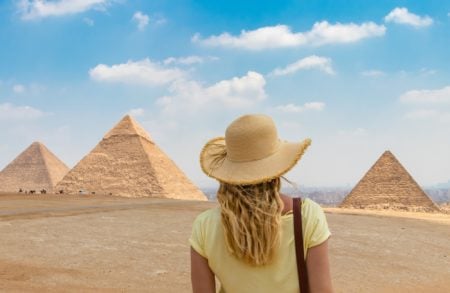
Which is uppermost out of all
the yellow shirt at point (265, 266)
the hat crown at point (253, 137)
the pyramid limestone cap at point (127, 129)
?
the pyramid limestone cap at point (127, 129)

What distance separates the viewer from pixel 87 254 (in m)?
11.4

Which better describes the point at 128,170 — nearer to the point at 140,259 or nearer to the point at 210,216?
the point at 140,259

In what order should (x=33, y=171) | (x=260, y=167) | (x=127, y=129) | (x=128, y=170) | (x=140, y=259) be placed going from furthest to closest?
(x=33, y=171) → (x=127, y=129) → (x=128, y=170) → (x=140, y=259) → (x=260, y=167)

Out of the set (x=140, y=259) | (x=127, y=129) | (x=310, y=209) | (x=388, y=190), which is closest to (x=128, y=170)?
(x=127, y=129)

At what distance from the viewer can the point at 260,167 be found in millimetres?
2057

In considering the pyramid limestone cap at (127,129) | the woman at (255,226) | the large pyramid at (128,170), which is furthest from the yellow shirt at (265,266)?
the pyramid limestone cap at (127,129)

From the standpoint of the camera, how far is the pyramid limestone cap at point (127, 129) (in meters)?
83.3

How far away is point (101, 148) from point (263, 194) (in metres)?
85.3

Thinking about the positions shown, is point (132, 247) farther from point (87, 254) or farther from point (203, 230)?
point (203, 230)

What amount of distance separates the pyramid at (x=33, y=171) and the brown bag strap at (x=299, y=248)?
319 feet

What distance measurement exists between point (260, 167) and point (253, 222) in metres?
0.23

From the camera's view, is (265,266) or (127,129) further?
(127,129)

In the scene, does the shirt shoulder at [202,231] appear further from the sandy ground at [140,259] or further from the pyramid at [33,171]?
the pyramid at [33,171]

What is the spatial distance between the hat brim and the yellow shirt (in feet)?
0.49
